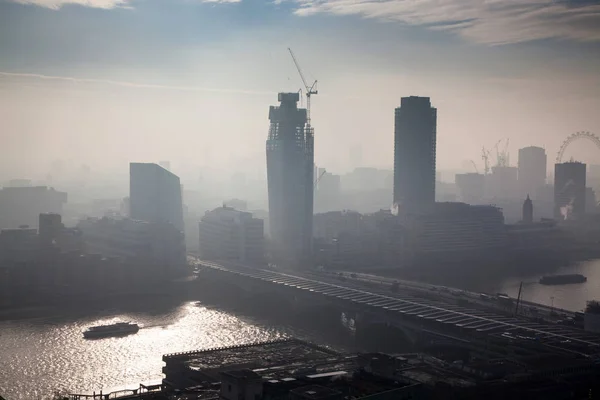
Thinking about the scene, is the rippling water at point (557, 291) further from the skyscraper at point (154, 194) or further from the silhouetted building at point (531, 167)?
the silhouetted building at point (531, 167)

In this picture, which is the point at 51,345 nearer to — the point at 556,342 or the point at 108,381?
the point at 108,381

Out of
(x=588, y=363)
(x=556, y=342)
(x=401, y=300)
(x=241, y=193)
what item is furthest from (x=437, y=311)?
(x=241, y=193)

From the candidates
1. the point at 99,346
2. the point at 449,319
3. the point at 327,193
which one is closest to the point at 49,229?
the point at 99,346

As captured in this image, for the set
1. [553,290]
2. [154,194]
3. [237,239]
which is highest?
[154,194]

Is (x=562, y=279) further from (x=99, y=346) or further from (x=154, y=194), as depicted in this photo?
(x=99, y=346)

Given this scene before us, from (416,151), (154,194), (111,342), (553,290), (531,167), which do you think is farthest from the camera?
(531,167)

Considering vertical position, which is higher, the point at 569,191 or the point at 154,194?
the point at 154,194

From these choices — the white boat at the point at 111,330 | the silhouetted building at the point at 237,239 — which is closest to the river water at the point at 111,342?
the white boat at the point at 111,330
